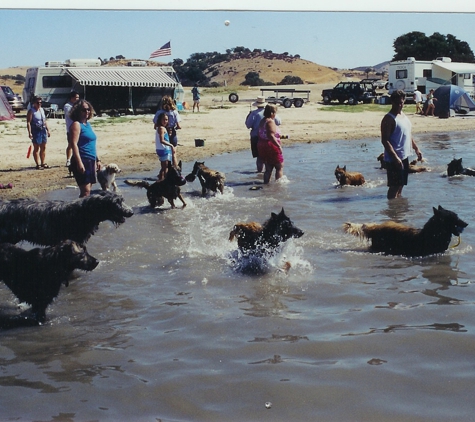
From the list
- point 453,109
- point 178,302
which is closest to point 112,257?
point 178,302

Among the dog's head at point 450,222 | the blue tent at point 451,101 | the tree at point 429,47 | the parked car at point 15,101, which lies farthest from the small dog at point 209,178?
the blue tent at point 451,101

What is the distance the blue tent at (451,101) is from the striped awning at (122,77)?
12.7m

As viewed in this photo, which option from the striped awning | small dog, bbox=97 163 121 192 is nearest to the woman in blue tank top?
small dog, bbox=97 163 121 192

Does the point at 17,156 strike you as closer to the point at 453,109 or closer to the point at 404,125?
the point at 404,125

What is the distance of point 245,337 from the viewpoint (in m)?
5.12

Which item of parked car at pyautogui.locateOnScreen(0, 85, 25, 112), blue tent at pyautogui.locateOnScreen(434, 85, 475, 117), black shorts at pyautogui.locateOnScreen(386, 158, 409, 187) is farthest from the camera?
blue tent at pyautogui.locateOnScreen(434, 85, 475, 117)

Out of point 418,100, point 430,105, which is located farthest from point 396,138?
point 430,105

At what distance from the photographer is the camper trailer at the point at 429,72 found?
14531 mm

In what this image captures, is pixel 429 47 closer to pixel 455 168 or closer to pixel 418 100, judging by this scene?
pixel 455 168

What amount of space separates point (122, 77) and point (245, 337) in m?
10.1

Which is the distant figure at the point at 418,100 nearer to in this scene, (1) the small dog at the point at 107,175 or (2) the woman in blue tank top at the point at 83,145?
(1) the small dog at the point at 107,175

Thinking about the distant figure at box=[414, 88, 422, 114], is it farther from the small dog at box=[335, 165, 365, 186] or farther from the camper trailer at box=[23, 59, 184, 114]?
the small dog at box=[335, 165, 365, 186]

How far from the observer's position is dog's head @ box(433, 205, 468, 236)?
719 cm

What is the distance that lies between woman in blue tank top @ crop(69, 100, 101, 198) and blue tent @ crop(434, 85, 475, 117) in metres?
19.0
